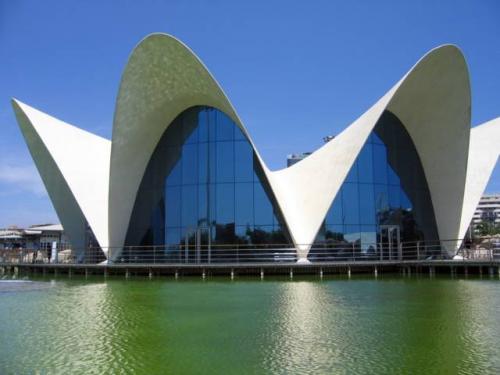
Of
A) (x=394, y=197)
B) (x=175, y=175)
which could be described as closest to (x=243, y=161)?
(x=175, y=175)

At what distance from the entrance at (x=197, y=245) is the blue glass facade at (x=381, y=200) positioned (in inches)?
190

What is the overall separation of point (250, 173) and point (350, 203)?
474 centimetres

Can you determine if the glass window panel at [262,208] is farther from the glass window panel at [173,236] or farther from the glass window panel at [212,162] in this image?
the glass window panel at [173,236]

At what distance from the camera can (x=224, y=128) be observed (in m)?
23.7

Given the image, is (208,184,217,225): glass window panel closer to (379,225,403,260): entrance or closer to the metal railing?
the metal railing

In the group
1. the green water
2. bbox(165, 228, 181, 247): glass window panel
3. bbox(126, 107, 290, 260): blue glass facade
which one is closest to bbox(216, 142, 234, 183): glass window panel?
bbox(126, 107, 290, 260): blue glass facade

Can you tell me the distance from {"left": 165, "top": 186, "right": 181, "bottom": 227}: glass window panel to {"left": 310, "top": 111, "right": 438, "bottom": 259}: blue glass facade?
6.56 meters

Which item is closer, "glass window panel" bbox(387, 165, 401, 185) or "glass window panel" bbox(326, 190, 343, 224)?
"glass window panel" bbox(326, 190, 343, 224)

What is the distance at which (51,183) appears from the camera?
26.8 meters

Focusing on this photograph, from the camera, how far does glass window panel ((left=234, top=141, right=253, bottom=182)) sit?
2309 centimetres

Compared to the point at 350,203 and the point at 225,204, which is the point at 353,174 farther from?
the point at 225,204

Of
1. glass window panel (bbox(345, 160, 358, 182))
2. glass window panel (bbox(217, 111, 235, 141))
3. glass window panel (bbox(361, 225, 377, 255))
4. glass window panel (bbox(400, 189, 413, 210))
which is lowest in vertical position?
glass window panel (bbox(361, 225, 377, 255))

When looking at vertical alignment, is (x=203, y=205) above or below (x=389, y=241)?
above

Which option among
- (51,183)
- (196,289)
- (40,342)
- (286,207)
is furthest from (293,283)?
(51,183)
